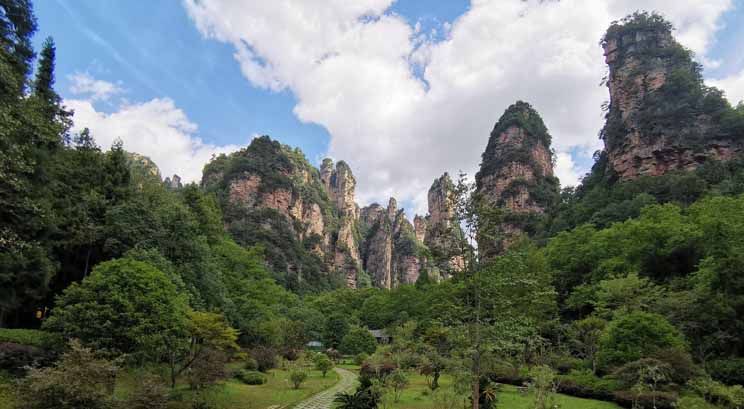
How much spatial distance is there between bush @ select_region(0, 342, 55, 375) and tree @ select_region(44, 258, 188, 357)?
73.7 inches

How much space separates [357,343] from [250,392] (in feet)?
83.4

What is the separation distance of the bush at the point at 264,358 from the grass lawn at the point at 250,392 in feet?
8.40

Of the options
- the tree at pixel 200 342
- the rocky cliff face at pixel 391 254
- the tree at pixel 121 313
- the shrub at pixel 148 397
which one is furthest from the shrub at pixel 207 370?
the rocky cliff face at pixel 391 254

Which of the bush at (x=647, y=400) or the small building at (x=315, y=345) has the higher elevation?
the bush at (x=647, y=400)

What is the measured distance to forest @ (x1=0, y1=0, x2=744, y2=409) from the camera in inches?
484

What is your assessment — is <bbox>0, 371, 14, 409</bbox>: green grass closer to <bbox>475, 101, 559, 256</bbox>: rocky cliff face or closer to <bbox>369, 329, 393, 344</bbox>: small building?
<bbox>369, 329, 393, 344</bbox>: small building

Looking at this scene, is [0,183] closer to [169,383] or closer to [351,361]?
[169,383]

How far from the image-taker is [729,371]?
1712 cm

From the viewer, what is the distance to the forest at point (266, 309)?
1228 centimetres

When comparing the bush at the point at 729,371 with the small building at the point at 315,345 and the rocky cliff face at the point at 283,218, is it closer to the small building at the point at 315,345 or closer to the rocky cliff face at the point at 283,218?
the small building at the point at 315,345

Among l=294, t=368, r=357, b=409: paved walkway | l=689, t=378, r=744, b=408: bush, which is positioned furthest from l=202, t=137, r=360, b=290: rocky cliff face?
l=689, t=378, r=744, b=408: bush

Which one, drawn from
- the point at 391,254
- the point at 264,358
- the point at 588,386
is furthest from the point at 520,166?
the point at 391,254

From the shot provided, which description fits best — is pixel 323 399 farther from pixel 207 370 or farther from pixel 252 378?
pixel 207 370

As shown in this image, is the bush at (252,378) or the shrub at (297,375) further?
the bush at (252,378)
